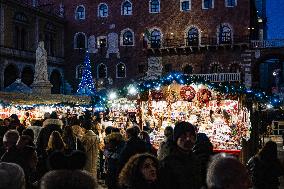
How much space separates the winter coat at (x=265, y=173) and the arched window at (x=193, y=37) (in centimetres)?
2900

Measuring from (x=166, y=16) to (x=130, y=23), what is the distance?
2.99 meters

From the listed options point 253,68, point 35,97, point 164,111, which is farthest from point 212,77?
point 164,111

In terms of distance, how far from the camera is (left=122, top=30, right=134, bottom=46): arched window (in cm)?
3600

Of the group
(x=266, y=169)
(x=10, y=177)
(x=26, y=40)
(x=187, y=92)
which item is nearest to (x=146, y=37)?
(x=26, y=40)

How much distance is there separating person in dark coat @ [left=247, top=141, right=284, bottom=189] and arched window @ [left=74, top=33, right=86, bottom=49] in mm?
32719

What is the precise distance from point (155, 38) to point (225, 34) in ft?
17.9

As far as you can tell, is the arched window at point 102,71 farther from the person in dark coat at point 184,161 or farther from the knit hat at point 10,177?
the knit hat at point 10,177

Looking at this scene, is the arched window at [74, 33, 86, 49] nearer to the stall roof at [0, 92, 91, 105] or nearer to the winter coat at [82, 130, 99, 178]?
the stall roof at [0, 92, 91, 105]

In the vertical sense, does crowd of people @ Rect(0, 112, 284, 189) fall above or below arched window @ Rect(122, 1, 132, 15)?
below

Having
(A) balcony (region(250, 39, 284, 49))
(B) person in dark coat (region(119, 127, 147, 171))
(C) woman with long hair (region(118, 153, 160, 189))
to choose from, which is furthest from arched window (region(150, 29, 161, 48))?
(C) woman with long hair (region(118, 153, 160, 189))

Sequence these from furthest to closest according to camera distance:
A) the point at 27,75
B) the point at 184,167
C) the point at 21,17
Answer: the point at 27,75
the point at 21,17
the point at 184,167

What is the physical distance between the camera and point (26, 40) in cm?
3269

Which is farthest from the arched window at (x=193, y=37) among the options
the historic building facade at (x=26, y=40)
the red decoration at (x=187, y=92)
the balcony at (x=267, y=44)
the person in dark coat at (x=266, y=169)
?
the person in dark coat at (x=266, y=169)

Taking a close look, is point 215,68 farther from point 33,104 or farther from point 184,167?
point 184,167
